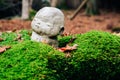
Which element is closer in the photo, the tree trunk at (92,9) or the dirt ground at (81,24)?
the dirt ground at (81,24)

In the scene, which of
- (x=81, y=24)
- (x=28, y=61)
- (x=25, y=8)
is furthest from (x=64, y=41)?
(x=81, y=24)

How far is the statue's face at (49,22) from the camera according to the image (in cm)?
575

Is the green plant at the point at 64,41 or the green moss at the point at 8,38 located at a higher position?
the green plant at the point at 64,41

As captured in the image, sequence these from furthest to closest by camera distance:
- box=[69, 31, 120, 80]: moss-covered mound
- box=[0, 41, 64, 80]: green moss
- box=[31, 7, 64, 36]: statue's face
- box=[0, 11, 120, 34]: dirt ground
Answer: box=[0, 11, 120, 34]: dirt ground, box=[31, 7, 64, 36]: statue's face, box=[69, 31, 120, 80]: moss-covered mound, box=[0, 41, 64, 80]: green moss

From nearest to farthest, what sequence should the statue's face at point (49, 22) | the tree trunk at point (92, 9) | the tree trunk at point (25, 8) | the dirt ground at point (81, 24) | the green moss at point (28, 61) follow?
1. the green moss at point (28, 61)
2. the statue's face at point (49, 22)
3. the dirt ground at point (81, 24)
4. the tree trunk at point (25, 8)
5. the tree trunk at point (92, 9)

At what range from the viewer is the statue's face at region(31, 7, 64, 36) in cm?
575

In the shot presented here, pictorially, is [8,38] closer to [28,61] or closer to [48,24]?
[48,24]

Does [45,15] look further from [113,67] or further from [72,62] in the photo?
[113,67]

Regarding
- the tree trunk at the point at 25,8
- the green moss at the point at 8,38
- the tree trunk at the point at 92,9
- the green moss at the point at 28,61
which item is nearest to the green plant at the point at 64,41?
the green moss at the point at 8,38

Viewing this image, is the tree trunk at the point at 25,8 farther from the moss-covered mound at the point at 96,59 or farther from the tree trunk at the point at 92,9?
the moss-covered mound at the point at 96,59

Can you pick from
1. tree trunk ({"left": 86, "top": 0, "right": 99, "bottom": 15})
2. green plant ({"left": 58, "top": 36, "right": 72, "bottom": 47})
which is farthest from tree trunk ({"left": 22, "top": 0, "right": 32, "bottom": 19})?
green plant ({"left": 58, "top": 36, "right": 72, "bottom": 47})

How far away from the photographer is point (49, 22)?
5762mm

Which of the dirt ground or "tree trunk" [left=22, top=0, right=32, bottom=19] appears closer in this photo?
the dirt ground

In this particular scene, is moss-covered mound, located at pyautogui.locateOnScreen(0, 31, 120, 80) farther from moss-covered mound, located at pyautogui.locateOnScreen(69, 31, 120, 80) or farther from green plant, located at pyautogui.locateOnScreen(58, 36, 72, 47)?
green plant, located at pyautogui.locateOnScreen(58, 36, 72, 47)
